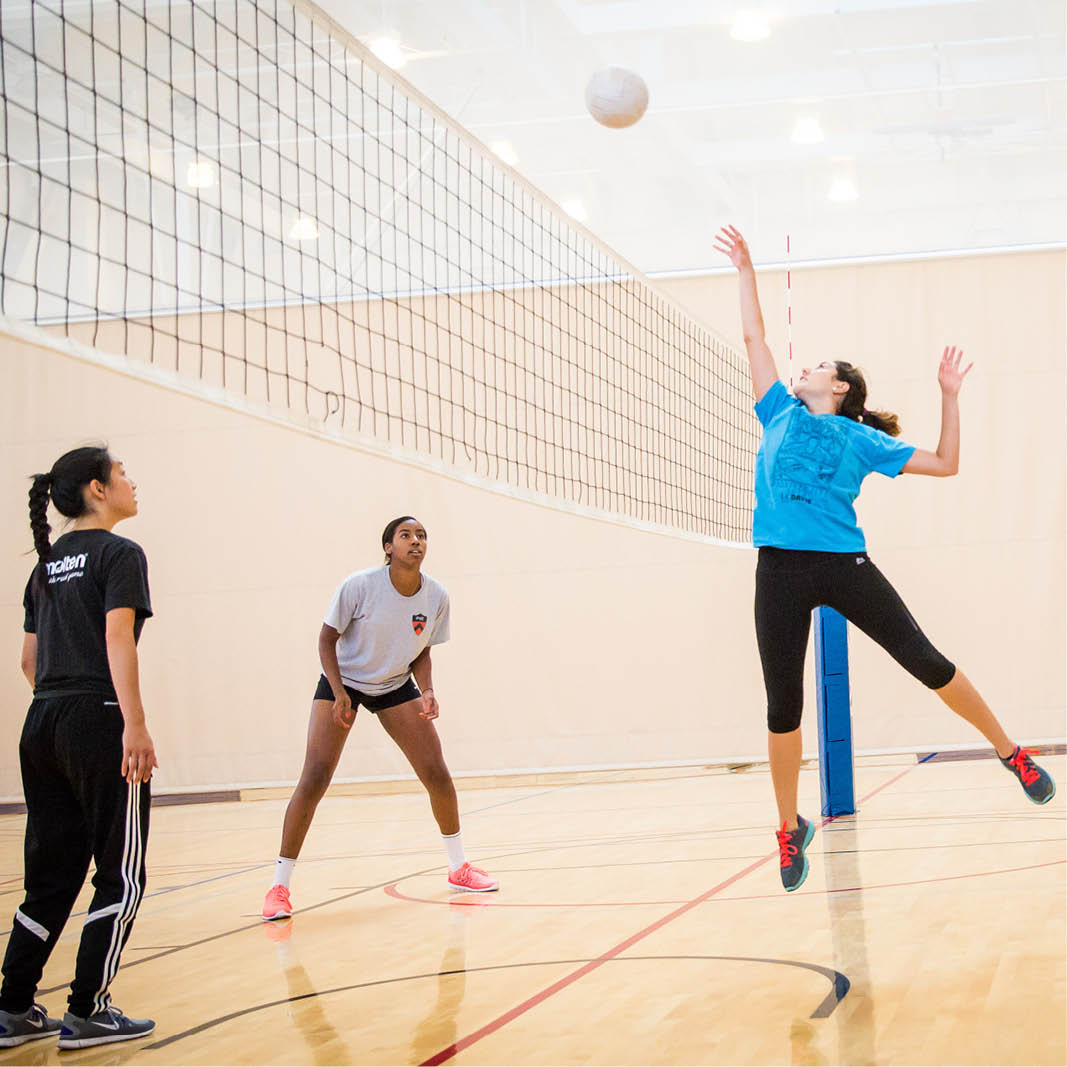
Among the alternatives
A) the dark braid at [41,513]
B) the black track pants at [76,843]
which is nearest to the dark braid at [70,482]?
the dark braid at [41,513]

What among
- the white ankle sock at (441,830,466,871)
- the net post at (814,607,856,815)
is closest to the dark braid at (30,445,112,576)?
the white ankle sock at (441,830,466,871)

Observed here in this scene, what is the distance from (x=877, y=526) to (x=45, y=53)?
6.81 meters

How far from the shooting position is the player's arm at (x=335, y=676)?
15.6ft

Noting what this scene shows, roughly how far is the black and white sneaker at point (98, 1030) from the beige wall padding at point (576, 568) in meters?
7.03

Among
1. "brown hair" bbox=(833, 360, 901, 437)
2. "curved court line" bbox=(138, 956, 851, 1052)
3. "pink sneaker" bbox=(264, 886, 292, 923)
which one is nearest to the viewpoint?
"curved court line" bbox=(138, 956, 851, 1052)

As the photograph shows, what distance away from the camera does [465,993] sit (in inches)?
127

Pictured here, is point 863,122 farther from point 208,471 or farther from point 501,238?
point 208,471

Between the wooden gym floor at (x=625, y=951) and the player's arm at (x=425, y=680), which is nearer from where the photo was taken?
the wooden gym floor at (x=625, y=951)

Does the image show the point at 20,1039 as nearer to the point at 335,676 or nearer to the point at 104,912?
the point at 104,912

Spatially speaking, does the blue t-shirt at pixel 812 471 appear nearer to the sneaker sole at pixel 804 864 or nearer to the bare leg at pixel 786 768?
the bare leg at pixel 786 768

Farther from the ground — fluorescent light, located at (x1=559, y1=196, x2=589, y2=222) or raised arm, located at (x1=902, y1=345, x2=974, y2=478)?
fluorescent light, located at (x1=559, y1=196, x2=589, y2=222)

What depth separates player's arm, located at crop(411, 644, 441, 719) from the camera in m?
4.91

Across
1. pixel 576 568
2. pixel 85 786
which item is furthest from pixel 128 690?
pixel 576 568

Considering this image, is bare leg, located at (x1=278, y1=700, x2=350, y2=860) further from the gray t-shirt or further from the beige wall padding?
the beige wall padding
